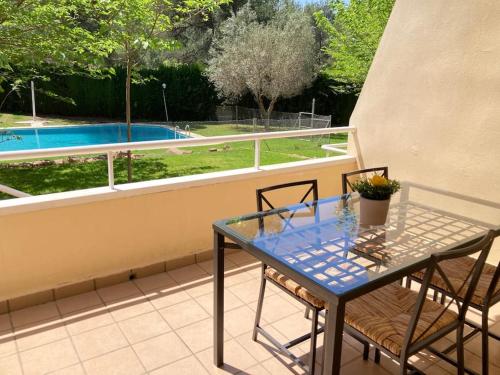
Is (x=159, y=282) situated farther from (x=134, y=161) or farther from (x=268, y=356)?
A: (x=134, y=161)

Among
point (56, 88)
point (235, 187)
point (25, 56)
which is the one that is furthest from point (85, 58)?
point (56, 88)

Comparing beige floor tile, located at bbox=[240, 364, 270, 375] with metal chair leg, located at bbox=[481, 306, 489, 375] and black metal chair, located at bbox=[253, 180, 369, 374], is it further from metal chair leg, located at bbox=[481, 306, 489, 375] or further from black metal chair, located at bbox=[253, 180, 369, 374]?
metal chair leg, located at bbox=[481, 306, 489, 375]

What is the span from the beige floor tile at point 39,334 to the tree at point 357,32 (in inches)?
374

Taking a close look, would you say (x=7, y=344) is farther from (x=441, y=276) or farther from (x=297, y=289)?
(x=441, y=276)

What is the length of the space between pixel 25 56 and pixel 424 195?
14.1 feet

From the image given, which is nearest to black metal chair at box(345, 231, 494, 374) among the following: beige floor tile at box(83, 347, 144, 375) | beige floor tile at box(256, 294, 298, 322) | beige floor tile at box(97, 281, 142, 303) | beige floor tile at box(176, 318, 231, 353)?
beige floor tile at box(256, 294, 298, 322)

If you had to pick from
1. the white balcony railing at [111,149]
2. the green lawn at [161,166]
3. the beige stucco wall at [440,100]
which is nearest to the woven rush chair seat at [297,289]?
the white balcony railing at [111,149]

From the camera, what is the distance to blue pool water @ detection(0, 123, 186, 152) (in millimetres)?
11914

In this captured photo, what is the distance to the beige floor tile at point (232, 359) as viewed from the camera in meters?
2.04

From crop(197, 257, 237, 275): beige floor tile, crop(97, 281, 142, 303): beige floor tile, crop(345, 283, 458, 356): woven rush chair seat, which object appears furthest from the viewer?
crop(197, 257, 237, 275): beige floor tile

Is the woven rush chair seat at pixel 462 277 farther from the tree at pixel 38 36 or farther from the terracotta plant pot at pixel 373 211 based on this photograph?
the tree at pixel 38 36

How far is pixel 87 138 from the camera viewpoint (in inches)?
523

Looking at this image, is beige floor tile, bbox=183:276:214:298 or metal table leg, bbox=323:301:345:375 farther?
beige floor tile, bbox=183:276:214:298

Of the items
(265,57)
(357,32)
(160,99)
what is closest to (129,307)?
(357,32)
